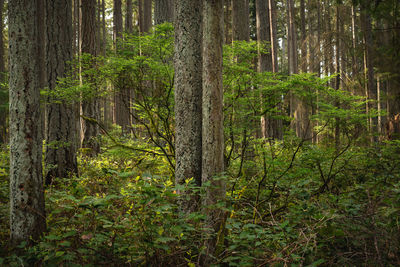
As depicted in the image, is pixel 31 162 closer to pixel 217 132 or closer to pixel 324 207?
pixel 217 132

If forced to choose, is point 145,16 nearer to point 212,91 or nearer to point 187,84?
point 187,84

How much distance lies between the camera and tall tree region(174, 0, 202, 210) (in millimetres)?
4234

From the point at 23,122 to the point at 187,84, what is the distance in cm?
229

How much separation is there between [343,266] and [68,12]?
8.49 m

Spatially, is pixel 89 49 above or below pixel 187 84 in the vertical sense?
above

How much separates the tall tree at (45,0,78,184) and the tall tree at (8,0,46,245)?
12.0 ft

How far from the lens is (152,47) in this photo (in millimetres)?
4949

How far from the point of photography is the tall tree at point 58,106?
7.07m

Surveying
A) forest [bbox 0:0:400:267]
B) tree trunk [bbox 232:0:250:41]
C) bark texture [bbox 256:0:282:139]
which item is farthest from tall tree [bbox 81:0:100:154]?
bark texture [bbox 256:0:282:139]

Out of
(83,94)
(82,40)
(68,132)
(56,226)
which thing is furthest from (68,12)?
(56,226)

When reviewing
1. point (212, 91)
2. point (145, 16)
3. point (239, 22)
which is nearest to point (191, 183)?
point (212, 91)

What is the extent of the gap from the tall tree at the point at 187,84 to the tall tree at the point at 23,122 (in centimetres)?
196

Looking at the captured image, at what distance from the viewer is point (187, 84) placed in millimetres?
4297

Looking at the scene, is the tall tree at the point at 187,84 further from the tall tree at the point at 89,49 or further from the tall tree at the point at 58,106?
the tall tree at the point at 89,49
